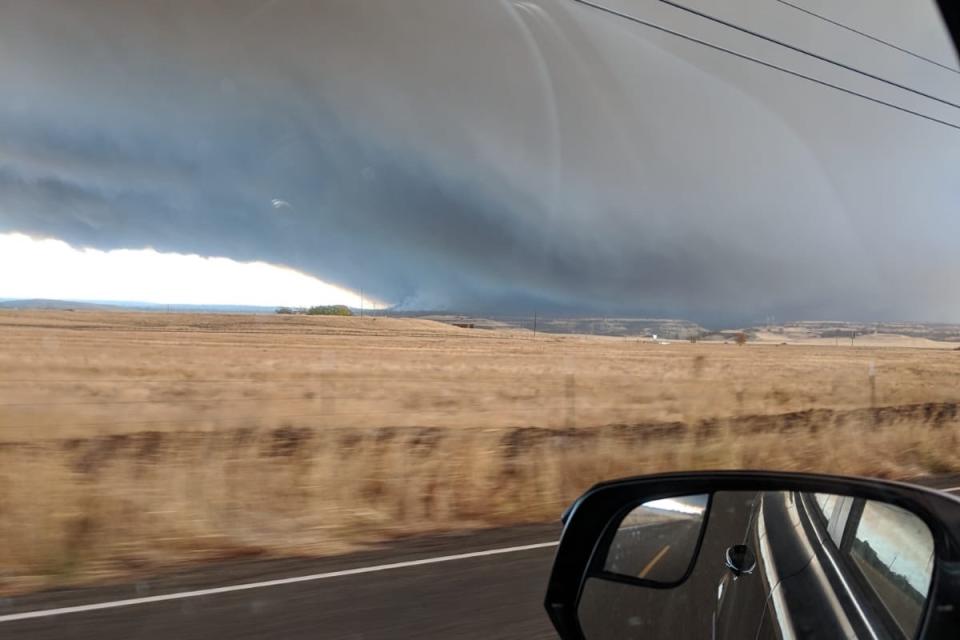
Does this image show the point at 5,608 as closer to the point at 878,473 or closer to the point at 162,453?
the point at 162,453

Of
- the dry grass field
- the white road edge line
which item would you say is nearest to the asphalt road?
the white road edge line

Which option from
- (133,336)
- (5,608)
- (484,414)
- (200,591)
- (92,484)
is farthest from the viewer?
(133,336)

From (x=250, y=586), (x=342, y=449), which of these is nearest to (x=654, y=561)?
(x=250, y=586)

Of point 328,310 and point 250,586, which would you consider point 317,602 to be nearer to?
point 250,586

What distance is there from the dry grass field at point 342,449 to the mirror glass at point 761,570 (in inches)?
178

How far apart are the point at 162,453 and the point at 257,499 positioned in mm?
2746

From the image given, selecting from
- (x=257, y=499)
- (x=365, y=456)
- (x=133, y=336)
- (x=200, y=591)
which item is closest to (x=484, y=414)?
(x=365, y=456)

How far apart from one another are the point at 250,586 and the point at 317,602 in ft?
2.22

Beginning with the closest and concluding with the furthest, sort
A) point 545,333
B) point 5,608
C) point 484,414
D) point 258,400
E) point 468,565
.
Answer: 1. point 5,608
2. point 468,565
3. point 484,414
4. point 258,400
5. point 545,333

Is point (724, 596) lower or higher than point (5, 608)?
higher

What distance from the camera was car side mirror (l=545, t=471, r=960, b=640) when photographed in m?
1.61

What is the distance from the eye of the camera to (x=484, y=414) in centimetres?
1692

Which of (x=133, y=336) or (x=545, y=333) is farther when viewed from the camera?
(x=545, y=333)

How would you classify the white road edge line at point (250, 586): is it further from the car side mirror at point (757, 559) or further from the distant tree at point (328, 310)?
the distant tree at point (328, 310)
